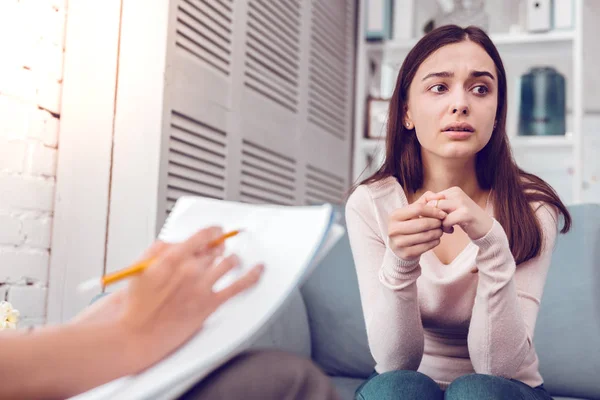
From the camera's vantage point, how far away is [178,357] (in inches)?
16.5

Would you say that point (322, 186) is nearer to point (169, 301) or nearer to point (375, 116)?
point (375, 116)

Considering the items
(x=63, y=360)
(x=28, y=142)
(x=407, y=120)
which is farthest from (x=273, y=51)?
(x=63, y=360)

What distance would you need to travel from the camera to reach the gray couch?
1660mm

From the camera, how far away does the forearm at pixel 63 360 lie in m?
0.37

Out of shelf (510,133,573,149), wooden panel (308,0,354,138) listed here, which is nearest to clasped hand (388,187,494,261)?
wooden panel (308,0,354,138)

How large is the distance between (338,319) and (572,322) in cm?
58

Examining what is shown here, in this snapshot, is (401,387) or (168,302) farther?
(401,387)

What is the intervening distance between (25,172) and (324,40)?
1483 millimetres

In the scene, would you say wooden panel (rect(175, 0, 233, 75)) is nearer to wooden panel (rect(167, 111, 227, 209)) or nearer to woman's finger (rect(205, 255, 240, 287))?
wooden panel (rect(167, 111, 227, 209))

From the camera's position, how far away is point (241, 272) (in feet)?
1.58

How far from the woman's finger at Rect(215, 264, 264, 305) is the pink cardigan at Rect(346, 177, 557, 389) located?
24.3 inches

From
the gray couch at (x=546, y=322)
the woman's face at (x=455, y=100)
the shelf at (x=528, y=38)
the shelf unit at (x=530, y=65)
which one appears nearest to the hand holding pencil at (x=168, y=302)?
the woman's face at (x=455, y=100)

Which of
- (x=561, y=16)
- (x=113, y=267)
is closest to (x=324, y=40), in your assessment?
(x=561, y=16)

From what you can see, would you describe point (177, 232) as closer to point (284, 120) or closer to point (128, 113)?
point (128, 113)
